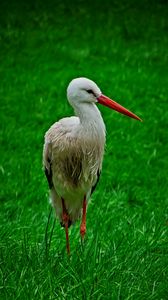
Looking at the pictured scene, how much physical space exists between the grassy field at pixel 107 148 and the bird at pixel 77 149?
0.23 m

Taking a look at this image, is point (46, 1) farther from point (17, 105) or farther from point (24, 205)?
point (24, 205)

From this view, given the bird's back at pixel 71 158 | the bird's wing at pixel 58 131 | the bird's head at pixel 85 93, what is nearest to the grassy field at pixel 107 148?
the bird's back at pixel 71 158

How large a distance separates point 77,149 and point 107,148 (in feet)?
9.65

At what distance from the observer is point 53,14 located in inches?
440

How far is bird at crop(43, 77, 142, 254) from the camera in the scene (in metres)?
3.87

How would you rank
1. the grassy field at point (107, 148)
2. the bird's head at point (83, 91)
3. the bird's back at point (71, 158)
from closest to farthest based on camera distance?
the grassy field at point (107, 148) < the bird's head at point (83, 91) < the bird's back at point (71, 158)

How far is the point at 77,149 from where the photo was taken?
4051 mm

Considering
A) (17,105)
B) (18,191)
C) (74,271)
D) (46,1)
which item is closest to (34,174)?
(18,191)

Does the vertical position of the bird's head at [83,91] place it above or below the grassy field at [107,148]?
above

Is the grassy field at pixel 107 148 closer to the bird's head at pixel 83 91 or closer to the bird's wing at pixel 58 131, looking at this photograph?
the bird's wing at pixel 58 131

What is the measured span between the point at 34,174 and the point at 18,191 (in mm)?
360

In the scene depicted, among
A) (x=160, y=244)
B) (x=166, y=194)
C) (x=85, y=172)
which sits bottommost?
(x=166, y=194)

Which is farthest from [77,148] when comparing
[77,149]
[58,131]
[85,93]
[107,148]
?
[107,148]

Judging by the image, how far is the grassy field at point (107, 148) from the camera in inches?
146
